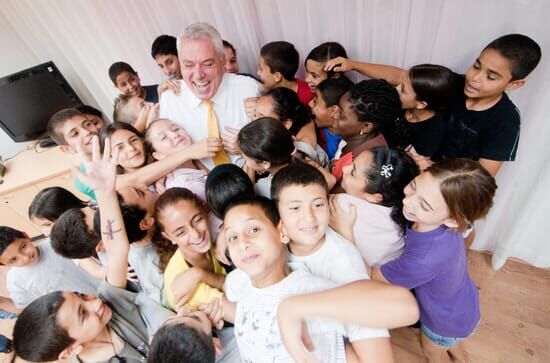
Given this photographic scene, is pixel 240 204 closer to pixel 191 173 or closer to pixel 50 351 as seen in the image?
pixel 191 173

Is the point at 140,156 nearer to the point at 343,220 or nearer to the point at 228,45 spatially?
the point at 228,45

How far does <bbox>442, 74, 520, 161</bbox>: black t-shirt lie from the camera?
1141 millimetres

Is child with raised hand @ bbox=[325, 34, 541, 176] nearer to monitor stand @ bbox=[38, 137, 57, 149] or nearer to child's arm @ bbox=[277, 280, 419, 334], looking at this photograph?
child's arm @ bbox=[277, 280, 419, 334]

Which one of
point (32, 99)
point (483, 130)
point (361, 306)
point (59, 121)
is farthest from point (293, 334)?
A: point (32, 99)

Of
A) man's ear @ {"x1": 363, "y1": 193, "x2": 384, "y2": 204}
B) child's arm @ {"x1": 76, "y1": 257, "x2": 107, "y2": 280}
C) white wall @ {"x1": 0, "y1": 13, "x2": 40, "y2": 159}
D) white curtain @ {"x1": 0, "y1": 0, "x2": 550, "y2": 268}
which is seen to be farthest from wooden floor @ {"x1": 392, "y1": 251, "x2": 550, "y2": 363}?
white wall @ {"x1": 0, "y1": 13, "x2": 40, "y2": 159}

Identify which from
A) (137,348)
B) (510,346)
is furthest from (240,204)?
(510,346)

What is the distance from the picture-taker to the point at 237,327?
3.26 feet

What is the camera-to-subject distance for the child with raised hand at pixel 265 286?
0.88m

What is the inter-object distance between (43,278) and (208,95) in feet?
4.10

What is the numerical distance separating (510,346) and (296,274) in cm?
131

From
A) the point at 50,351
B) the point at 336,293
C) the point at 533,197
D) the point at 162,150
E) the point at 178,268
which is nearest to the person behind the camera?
the point at 336,293

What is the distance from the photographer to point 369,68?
4.71ft

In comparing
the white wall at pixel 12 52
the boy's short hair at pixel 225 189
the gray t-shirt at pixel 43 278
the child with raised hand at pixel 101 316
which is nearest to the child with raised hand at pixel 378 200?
the boy's short hair at pixel 225 189

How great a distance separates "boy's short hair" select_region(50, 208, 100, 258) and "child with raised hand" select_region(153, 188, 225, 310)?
0.97 feet
